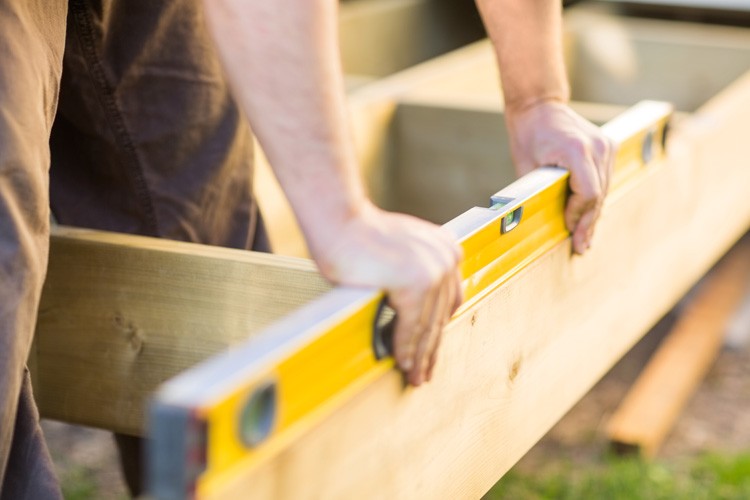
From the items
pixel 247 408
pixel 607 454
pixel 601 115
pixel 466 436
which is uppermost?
pixel 247 408

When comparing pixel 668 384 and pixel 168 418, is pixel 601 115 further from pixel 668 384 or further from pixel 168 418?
pixel 168 418

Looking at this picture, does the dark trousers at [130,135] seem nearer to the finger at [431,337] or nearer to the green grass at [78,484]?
the finger at [431,337]

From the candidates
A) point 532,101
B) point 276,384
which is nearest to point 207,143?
point 532,101

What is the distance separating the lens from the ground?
193cm

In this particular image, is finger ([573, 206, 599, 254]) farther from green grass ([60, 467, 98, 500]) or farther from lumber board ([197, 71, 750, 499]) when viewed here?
green grass ([60, 467, 98, 500])

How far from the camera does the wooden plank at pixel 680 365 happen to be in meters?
1.96

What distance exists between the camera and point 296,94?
756mm

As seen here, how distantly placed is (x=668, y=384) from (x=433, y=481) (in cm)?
130

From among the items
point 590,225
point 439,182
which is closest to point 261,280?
point 590,225

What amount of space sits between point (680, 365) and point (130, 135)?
1.35 m

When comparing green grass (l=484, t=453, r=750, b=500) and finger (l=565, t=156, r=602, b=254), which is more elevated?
finger (l=565, t=156, r=602, b=254)

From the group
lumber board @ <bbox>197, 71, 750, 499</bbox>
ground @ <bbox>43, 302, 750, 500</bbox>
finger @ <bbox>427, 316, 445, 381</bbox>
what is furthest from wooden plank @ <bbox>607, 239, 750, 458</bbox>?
finger @ <bbox>427, 316, 445, 381</bbox>

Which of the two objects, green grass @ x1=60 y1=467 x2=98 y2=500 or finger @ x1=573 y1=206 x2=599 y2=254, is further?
green grass @ x1=60 y1=467 x2=98 y2=500

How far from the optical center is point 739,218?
1.92 m
